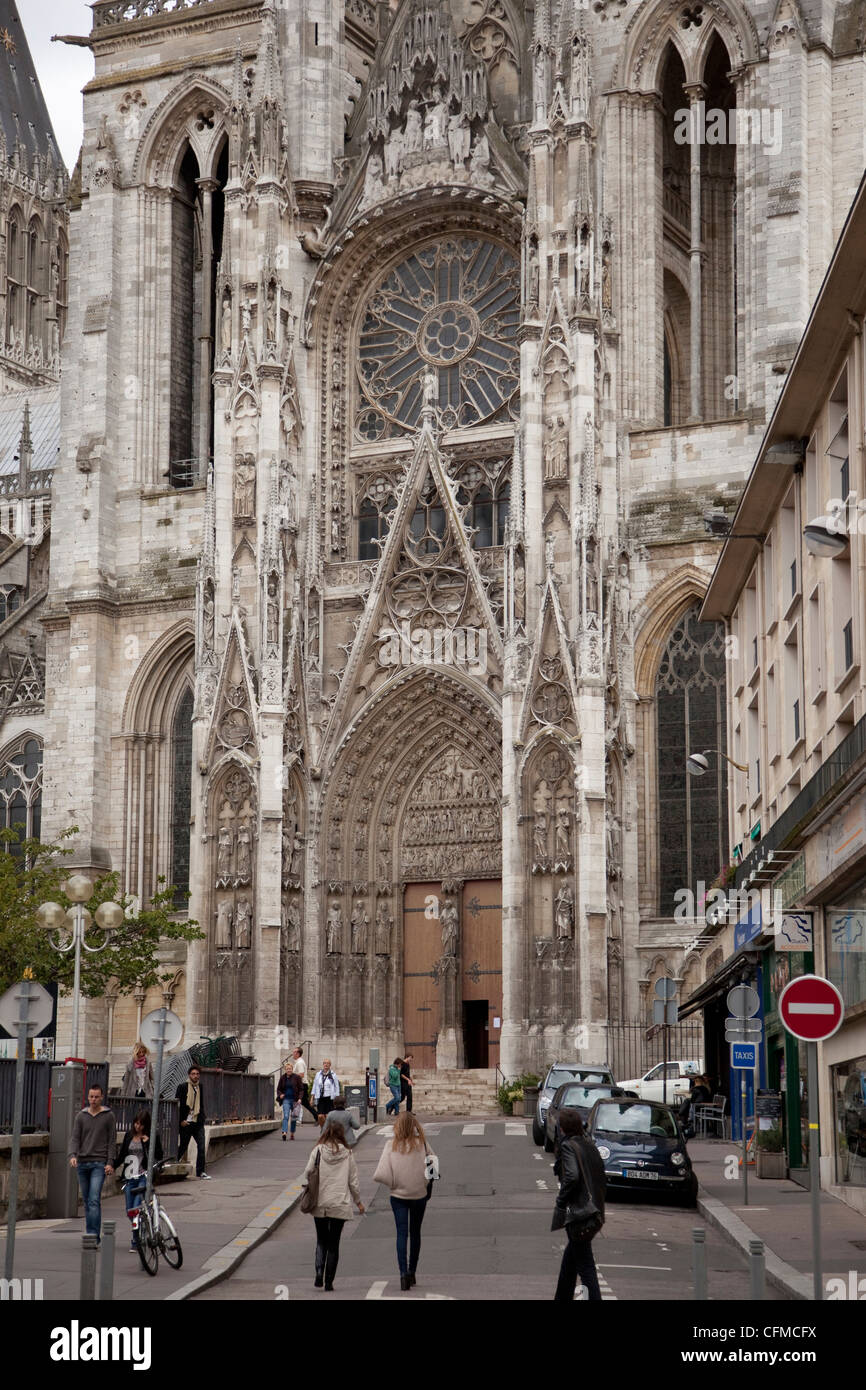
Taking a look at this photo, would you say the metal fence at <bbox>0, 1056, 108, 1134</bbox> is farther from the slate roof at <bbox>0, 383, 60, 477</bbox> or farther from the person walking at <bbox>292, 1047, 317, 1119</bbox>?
the slate roof at <bbox>0, 383, 60, 477</bbox>

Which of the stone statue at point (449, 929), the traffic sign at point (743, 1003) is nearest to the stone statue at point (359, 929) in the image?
the stone statue at point (449, 929)

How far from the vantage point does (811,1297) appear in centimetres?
1416

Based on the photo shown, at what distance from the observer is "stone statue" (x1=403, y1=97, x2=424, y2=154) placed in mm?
46719

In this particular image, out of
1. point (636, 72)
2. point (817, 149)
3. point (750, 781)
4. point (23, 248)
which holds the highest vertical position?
point (23, 248)

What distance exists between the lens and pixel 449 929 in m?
44.2

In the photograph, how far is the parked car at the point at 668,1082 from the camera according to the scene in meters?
35.9

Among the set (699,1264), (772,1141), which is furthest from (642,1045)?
(699,1264)

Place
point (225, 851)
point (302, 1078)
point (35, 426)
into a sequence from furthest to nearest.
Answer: point (35, 426)
point (225, 851)
point (302, 1078)

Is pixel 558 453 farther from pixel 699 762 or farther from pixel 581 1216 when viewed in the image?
pixel 581 1216

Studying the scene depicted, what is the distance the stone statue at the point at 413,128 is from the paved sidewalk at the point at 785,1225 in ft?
87.9

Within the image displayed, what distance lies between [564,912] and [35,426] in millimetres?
38042

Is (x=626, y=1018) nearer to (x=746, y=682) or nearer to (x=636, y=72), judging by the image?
(x=746, y=682)

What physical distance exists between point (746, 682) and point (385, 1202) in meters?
11.6
